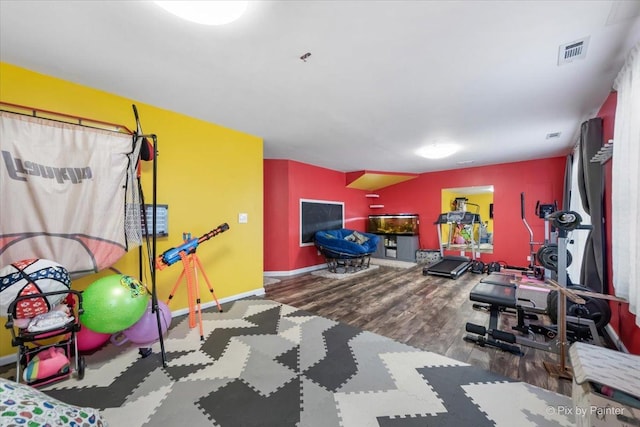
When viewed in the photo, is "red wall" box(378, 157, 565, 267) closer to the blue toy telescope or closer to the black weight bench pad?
the black weight bench pad

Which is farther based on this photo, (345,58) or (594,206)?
(594,206)

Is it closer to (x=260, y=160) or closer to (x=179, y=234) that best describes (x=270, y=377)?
(x=179, y=234)

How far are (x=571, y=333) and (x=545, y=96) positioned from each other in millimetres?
2503

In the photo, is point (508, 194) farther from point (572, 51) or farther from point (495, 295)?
point (572, 51)

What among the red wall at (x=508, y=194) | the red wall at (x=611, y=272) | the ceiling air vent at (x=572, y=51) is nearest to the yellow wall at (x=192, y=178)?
the ceiling air vent at (x=572, y=51)

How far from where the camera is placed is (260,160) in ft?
12.9

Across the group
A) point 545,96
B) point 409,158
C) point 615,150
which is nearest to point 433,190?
point 409,158

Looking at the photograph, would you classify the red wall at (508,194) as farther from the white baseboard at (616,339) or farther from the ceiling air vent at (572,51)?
the ceiling air vent at (572,51)

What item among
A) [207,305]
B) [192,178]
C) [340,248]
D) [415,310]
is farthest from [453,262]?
[192,178]

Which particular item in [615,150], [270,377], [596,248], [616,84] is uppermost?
[616,84]

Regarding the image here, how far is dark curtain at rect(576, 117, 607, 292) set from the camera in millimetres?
2496

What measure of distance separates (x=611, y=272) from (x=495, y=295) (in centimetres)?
116

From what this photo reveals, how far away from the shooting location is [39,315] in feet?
5.34

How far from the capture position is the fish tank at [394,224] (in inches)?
269
